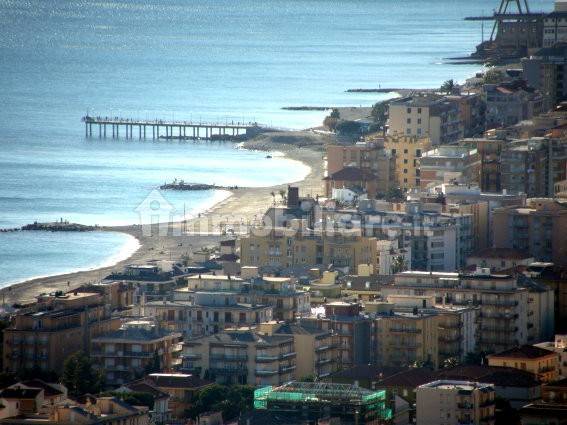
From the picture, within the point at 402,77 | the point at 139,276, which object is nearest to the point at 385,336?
the point at 139,276

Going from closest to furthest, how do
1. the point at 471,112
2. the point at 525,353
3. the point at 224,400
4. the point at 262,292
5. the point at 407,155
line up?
the point at 224,400
the point at 525,353
the point at 262,292
the point at 407,155
the point at 471,112

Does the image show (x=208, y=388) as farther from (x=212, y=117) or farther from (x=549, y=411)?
(x=212, y=117)

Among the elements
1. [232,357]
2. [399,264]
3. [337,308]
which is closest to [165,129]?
[399,264]

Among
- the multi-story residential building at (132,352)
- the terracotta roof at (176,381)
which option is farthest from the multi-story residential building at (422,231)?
the terracotta roof at (176,381)

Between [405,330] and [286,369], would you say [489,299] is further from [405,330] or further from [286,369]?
[286,369]

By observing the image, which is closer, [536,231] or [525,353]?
[525,353]

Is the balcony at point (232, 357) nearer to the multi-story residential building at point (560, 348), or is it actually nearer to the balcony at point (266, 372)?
the balcony at point (266, 372)
